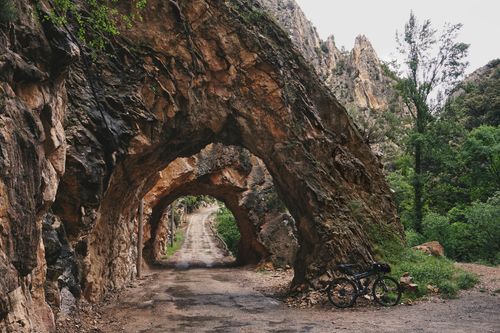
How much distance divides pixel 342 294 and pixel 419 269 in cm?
294

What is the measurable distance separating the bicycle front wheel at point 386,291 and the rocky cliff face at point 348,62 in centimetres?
5128

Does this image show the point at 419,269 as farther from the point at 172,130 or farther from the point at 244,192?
the point at 244,192

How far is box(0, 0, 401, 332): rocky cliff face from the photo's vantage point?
24.9 feet

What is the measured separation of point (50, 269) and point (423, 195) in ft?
70.5

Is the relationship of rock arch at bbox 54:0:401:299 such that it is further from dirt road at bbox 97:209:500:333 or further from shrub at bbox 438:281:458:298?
shrub at bbox 438:281:458:298

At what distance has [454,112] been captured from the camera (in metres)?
22.5

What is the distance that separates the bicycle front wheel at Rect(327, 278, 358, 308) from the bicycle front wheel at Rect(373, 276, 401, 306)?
1.86 ft

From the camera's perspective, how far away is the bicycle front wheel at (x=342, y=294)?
11.0 metres

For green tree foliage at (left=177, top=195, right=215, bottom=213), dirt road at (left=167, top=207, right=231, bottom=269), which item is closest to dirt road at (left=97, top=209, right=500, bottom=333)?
dirt road at (left=167, top=207, right=231, bottom=269)

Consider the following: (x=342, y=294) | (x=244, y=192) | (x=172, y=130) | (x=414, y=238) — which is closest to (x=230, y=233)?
(x=244, y=192)

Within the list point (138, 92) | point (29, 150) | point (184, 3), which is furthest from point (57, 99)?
point (184, 3)

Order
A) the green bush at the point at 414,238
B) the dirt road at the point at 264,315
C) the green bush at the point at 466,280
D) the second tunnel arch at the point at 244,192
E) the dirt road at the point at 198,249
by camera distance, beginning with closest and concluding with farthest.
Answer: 1. the dirt road at the point at 264,315
2. the green bush at the point at 466,280
3. the green bush at the point at 414,238
4. the second tunnel arch at the point at 244,192
5. the dirt road at the point at 198,249

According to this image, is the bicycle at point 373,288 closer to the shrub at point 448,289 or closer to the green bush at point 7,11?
the shrub at point 448,289

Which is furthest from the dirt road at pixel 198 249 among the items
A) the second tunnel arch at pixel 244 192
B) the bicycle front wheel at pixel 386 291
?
the bicycle front wheel at pixel 386 291
